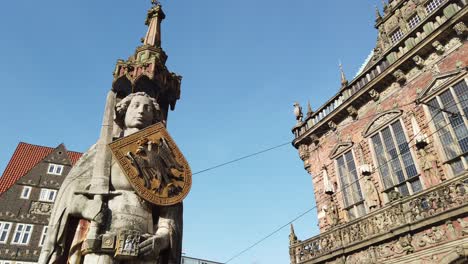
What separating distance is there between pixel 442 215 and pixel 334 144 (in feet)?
23.1

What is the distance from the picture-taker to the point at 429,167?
11.9 meters

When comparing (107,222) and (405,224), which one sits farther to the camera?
(405,224)

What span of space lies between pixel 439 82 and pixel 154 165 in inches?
481

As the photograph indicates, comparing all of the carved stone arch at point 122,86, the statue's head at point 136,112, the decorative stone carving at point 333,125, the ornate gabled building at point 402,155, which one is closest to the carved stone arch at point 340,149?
the ornate gabled building at point 402,155

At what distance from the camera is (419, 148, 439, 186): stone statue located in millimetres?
11684

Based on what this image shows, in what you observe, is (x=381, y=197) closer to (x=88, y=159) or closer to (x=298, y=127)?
(x=298, y=127)

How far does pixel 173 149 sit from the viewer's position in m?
4.88

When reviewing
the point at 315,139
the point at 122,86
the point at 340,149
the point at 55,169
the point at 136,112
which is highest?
the point at 55,169

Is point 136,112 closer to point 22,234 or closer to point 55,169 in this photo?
point 22,234

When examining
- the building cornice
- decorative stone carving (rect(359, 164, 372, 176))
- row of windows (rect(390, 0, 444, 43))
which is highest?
row of windows (rect(390, 0, 444, 43))

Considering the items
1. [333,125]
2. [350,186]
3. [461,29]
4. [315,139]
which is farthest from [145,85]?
[315,139]

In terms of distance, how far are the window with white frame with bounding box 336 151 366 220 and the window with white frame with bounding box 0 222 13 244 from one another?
20.0m

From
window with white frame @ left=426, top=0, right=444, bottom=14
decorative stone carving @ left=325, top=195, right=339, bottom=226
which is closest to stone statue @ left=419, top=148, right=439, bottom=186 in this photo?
decorative stone carving @ left=325, top=195, right=339, bottom=226

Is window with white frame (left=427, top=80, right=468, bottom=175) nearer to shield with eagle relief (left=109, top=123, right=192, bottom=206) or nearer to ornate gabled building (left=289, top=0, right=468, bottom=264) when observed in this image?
ornate gabled building (left=289, top=0, right=468, bottom=264)
